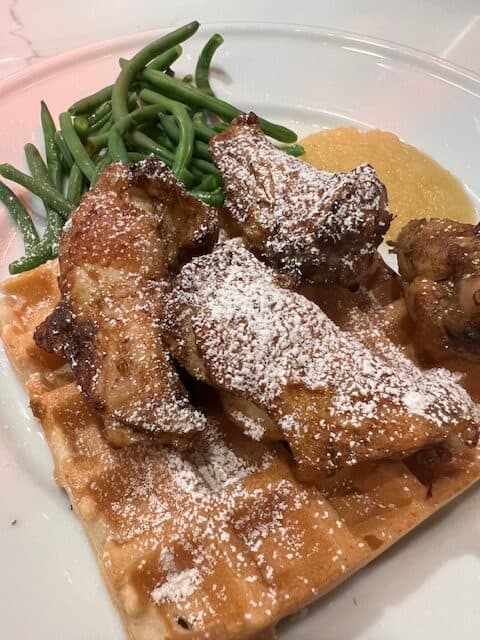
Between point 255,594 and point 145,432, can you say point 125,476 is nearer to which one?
point 145,432

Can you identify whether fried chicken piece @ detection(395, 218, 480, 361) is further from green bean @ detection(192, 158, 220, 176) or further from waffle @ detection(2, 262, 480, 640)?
green bean @ detection(192, 158, 220, 176)

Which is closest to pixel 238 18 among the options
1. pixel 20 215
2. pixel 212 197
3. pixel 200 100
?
pixel 200 100

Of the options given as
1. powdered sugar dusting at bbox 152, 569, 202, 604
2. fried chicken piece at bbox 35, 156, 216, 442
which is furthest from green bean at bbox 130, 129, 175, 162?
powdered sugar dusting at bbox 152, 569, 202, 604

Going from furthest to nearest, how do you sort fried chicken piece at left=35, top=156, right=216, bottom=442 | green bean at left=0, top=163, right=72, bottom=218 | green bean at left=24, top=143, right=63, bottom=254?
green bean at left=0, top=163, right=72, bottom=218, green bean at left=24, top=143, right=63, bottom=254, fried chicken piece at left=35, top=156, right=216, bottom=442

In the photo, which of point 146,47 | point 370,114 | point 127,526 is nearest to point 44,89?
point 146,47

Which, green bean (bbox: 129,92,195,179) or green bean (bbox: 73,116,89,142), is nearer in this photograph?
green bean (bbox: 129,92,195,179)

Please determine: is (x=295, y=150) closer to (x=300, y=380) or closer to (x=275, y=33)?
(x=275, y=33)

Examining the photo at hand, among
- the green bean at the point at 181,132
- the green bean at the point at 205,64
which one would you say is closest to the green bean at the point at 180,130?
the green bean at the point at 181,132
